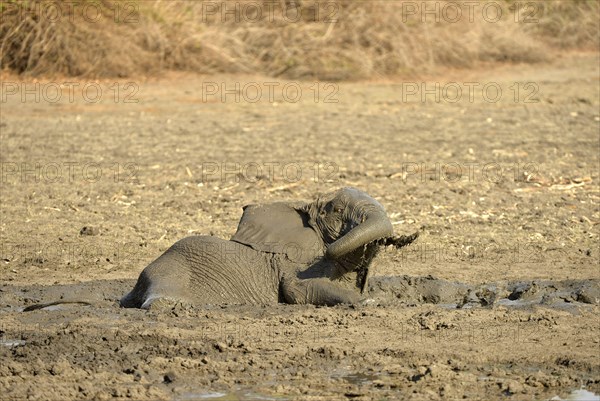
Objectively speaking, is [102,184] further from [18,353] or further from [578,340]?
[578,340]

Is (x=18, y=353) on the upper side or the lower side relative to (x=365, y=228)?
lower

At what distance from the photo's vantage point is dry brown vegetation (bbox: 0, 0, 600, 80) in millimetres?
18266

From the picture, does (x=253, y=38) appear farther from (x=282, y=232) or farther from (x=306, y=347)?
(x=306, y=347)

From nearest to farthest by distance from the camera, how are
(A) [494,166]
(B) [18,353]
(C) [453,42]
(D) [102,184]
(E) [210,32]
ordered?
(B) [18,353], (D) [102,184], (A) [494,166], (E) [210,32], (C) [453,42]

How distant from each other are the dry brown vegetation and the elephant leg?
11.4 m

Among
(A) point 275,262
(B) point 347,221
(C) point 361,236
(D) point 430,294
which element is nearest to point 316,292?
(A) point 275,262

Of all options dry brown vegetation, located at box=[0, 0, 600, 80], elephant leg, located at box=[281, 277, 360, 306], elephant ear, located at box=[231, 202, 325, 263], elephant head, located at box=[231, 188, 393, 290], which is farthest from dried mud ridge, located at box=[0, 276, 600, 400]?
dry brown vegetation, located at box=[0, 0, 600, 80]

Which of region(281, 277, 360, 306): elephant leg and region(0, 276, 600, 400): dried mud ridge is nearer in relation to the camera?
region(0, 276, 600, 400): dried mud ridge

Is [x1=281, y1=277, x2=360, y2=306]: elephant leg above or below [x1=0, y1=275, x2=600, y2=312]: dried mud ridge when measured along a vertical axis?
above

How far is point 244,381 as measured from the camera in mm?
6066

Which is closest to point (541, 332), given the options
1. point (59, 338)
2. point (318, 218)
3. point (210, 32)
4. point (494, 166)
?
point (318, 218)

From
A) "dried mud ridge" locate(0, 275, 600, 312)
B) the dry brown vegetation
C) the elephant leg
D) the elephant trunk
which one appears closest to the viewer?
the elephant trunk

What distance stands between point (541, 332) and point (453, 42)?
1433cm

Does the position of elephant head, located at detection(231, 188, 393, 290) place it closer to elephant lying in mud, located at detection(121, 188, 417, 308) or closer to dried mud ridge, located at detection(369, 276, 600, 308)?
elephant lying in mud, located at detection(121, 188, 417, 308)
